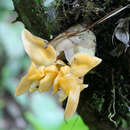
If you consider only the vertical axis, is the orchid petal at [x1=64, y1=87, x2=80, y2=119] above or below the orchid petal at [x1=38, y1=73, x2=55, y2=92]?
below

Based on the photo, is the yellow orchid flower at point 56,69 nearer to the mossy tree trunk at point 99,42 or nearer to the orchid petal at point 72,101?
the orchid petal at point 72,101

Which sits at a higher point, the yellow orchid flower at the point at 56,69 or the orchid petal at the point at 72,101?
the yellow orchid flower at the point at 56,69

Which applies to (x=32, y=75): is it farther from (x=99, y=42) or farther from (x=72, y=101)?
(x=99, y=42)

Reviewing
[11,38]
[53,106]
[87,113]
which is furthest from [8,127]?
[87,113]

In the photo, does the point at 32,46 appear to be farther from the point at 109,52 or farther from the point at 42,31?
the point at 109,52

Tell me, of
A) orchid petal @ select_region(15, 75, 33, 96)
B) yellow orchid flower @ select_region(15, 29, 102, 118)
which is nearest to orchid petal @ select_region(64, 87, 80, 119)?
yellow orchid flower @ select_region(15, 29, 102, 118)

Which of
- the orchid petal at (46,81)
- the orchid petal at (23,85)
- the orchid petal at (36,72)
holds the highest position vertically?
the orchid petal at (36,72)

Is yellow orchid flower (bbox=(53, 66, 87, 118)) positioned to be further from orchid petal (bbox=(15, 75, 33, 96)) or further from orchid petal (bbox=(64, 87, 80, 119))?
orchid petal (bbox=(15, 75, 33, 96))

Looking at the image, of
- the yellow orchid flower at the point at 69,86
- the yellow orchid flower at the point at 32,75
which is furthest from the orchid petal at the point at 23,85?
the yellow orchid flower at the point at 69,86
